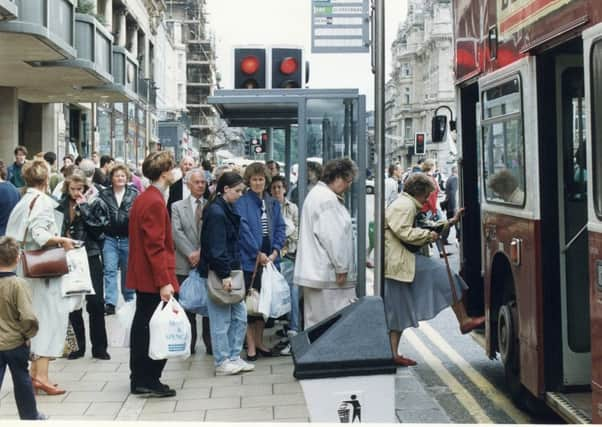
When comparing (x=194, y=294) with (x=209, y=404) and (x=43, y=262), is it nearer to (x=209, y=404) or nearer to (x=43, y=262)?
(x=209, y=404)

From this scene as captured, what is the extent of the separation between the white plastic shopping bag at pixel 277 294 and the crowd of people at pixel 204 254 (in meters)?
0.09

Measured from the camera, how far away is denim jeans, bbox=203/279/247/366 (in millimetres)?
8031

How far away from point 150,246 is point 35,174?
1070mm

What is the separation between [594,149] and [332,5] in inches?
271

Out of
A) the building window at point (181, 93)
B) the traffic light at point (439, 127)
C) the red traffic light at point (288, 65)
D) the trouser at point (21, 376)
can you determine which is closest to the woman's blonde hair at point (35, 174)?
the trouser at point (21, 376)

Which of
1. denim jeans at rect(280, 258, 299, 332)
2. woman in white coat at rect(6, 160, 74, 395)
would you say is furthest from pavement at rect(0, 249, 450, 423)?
denim jeans at rect(280, 258, 299, 332)

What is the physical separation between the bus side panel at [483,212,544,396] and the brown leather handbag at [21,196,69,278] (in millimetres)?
3221

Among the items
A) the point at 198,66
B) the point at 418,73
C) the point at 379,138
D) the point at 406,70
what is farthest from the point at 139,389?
the point at 406,70

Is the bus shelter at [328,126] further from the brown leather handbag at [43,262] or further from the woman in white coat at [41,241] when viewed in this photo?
the brown leather handbag at [43,262]

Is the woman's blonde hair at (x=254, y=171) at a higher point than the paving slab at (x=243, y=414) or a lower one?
higher

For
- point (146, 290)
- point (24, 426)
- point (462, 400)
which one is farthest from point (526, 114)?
point (24, 426)

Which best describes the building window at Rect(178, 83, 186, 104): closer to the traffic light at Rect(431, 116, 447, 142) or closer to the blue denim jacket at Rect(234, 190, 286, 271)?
the traffic light at Rect(431, 116, 447, 142)

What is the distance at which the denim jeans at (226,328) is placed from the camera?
8.03 meters

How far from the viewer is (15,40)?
1694 cm
